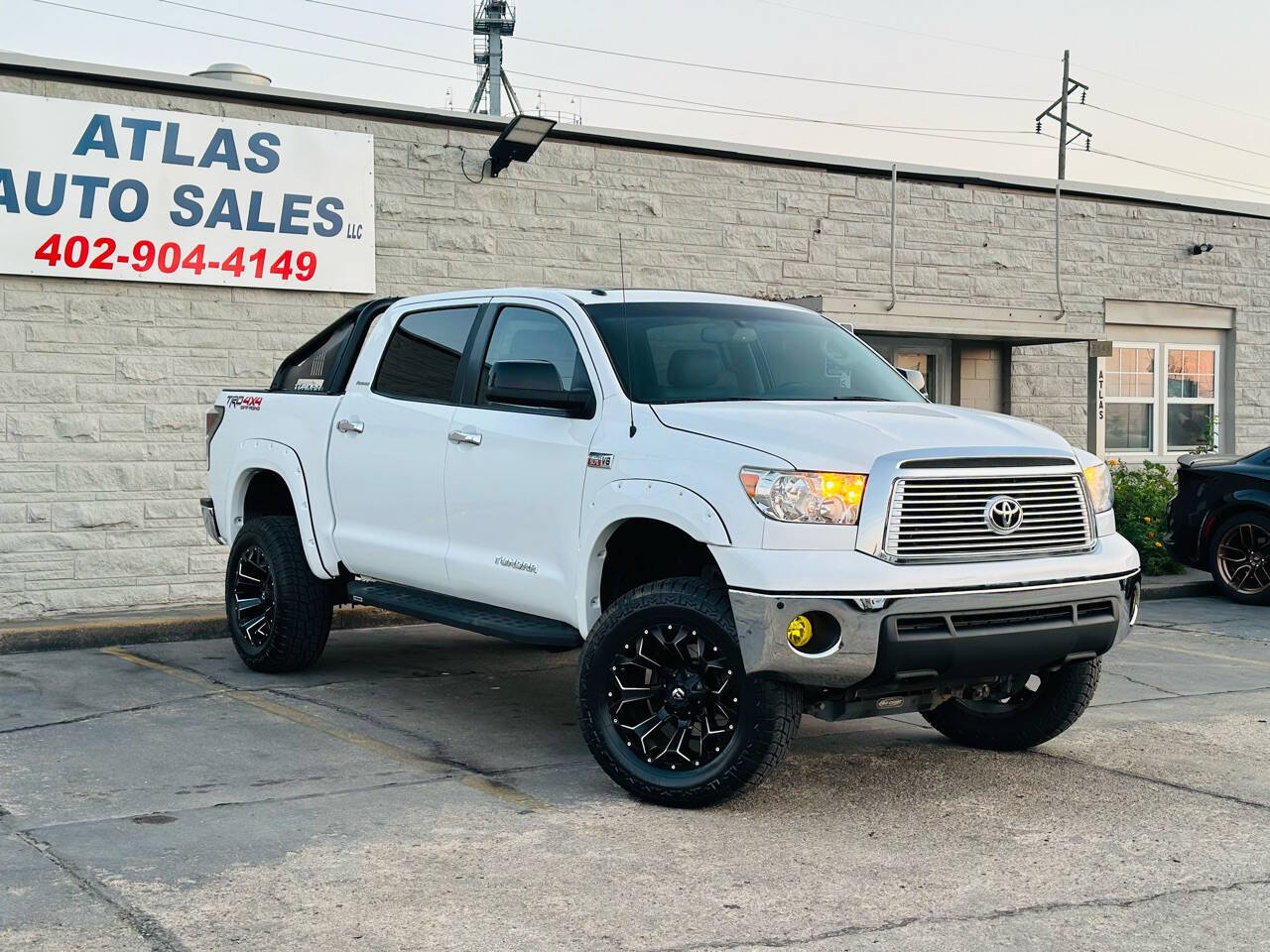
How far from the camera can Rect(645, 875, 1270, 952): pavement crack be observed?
4.34 meters

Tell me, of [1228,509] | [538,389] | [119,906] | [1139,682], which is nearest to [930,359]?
[1228,509]

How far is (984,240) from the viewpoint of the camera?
15.9 m

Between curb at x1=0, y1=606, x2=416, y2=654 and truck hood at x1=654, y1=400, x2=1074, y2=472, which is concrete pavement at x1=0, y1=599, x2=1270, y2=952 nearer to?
truck hood at x1=654, y1=400, x2=1074, y2=472

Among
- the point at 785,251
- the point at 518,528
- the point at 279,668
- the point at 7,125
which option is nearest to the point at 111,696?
the point at 279,668

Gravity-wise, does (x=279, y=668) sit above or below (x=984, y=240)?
below

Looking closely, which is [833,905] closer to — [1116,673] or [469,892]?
[469,892]

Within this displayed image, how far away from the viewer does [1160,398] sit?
17.8 m

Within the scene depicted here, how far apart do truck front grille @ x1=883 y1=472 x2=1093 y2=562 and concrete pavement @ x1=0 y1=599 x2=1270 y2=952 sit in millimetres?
1054

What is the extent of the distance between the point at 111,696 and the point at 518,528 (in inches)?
118

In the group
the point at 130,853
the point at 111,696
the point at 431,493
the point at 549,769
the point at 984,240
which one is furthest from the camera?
the point at 984,240

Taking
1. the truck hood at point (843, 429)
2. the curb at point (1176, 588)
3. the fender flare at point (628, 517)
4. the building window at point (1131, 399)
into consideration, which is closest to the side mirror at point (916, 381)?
the truck hood at point (843, 429)

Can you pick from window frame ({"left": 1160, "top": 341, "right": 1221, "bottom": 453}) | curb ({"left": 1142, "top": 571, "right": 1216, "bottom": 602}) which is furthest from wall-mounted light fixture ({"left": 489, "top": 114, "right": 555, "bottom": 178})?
window frame ({"left": 1160, "top": 341, "right": 1221, "bottom": 453})

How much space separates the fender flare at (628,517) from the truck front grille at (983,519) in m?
0.70

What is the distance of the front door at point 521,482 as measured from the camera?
6.61 metres
